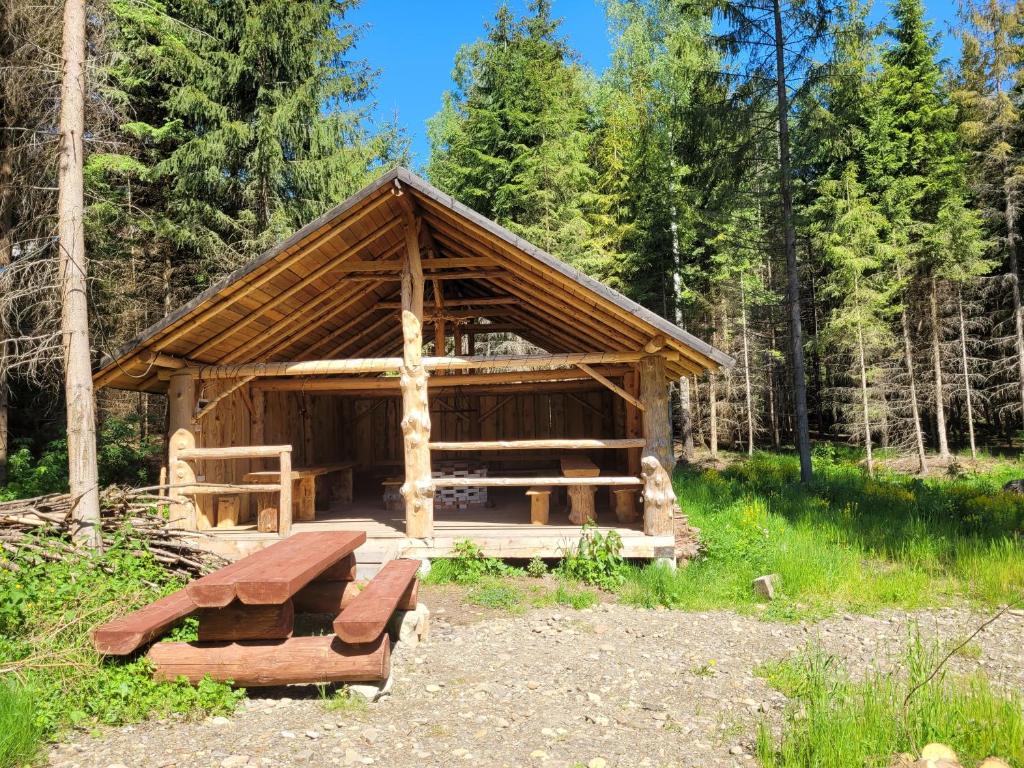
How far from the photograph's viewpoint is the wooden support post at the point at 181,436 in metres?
7.72

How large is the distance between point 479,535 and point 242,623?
381 centimetres

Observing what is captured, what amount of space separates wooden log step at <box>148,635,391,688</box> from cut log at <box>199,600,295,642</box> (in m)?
0.08

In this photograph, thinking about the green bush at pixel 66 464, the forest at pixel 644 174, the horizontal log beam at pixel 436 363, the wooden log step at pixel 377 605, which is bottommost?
the wooden log step at pixel 377 605

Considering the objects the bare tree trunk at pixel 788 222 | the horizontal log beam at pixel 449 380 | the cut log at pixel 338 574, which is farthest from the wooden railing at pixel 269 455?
the bare tree trunk at pixel 788 222

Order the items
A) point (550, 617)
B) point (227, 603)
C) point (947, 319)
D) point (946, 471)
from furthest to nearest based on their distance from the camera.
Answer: point (947, 319), point (946, 471), point (550, 617), point (227, 603)

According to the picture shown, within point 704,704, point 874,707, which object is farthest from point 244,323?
point 874,707

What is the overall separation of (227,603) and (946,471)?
2087cm

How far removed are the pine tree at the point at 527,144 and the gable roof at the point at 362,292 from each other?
8006mm

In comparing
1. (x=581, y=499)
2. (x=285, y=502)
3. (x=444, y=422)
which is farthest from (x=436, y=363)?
(x=444, y=422)

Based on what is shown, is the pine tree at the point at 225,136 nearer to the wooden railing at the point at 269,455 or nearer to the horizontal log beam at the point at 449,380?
the horizontal log beam at the point at 449,380

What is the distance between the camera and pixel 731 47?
42.7ft

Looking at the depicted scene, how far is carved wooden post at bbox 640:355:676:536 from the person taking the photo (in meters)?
7.25

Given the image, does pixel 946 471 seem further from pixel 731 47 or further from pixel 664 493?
pixel 664 493

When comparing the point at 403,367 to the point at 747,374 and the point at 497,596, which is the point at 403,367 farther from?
the point at 747,374
